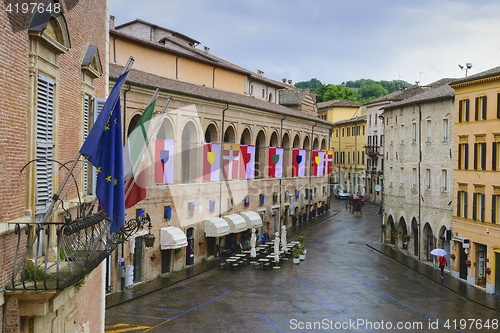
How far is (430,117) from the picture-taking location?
42.7 metres

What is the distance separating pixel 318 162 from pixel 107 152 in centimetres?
4998

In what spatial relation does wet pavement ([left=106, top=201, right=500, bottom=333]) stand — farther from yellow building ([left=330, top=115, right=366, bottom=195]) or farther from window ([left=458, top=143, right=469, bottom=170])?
yellow building ([left=330, top=115, right=366, bottom=195])

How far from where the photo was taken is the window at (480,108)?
3484 cm

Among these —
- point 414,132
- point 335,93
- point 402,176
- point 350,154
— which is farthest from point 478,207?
point 335,93

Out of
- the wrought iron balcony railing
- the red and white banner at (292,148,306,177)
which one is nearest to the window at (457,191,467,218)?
the red and white banner at (292,148,306,177)

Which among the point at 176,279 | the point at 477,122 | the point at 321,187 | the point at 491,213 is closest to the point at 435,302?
the point at 491,213

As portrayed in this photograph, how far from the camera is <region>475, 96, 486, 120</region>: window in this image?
34844 mm

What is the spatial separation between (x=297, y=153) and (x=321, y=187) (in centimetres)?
1640

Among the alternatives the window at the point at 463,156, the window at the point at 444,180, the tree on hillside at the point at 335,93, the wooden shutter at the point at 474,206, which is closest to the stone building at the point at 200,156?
the window at the point at 444,180

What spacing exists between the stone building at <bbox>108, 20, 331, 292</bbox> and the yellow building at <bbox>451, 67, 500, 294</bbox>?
15857mm

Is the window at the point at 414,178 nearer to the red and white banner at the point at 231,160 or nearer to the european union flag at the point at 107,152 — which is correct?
the red and white banner at the point at 231,160

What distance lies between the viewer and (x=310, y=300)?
2900cm

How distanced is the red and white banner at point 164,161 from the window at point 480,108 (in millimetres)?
19893

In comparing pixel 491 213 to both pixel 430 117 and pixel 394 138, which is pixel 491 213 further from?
pixel 394 138
